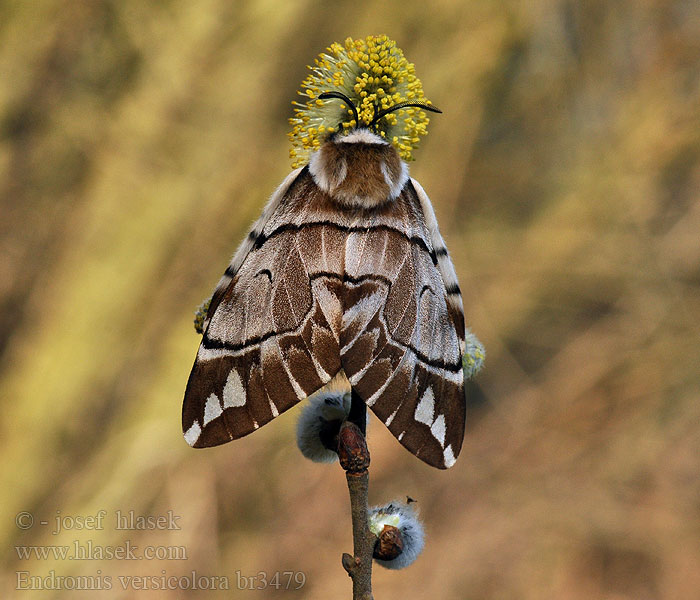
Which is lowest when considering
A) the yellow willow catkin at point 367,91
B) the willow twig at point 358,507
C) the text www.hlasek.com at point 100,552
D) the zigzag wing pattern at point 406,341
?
the willow twig at point 358,507

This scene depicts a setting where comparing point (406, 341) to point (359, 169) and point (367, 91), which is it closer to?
point (359, 169)

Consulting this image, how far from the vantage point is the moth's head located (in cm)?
101

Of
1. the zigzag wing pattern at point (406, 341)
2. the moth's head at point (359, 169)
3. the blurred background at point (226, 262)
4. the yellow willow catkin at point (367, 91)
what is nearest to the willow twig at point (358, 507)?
the zigzag wing pattern at point (406, 341)

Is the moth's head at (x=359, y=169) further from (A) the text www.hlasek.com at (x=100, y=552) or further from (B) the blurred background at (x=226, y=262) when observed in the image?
(A) the text www.hlasek.com at (x=100, y=552)

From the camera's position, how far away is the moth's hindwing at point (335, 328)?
37.8 inches

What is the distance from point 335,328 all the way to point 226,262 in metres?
2.09

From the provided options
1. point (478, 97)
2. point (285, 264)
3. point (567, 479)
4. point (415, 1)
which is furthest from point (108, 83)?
point (567, 479)

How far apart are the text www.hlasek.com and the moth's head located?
2.26 metres

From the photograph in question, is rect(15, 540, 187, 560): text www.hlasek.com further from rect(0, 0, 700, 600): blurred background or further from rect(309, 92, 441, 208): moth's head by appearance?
rect(309, 92, 441, 208): moth's head

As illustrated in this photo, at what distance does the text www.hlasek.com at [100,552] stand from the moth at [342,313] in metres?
2.12

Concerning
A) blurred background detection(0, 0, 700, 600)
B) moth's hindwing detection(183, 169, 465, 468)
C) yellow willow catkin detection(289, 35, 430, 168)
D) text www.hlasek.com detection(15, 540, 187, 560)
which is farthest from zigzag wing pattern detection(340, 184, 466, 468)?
text www.hlasek.com detection(15, 540, 187, 560)

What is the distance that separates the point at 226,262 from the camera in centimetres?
299

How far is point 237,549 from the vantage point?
2896 mm

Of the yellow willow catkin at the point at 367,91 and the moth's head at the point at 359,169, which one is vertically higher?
the yellow willow catkin at the point at 367,91
